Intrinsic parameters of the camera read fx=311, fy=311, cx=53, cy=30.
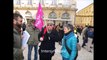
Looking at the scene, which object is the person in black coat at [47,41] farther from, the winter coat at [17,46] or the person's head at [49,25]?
the winter coat at [17,46]

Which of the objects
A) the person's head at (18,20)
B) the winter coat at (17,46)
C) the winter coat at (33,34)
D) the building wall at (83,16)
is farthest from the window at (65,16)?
the winter coat at (17,46)

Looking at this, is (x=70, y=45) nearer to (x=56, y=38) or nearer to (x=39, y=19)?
(x=56, y=38)

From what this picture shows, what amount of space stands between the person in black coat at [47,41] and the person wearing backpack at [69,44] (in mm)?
181

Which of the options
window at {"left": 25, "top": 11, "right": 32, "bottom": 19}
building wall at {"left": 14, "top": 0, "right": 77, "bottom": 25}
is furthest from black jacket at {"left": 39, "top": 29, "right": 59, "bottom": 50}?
window at {"left": 25, "top": 11, "right": 32, "bottom": 19}

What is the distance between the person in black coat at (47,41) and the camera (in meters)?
5.57

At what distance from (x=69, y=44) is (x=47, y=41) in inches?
15.8

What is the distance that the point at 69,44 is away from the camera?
563 cm

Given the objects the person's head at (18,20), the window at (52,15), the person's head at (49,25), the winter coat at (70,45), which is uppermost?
the window at (52,15)

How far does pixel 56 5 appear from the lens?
5629 mm

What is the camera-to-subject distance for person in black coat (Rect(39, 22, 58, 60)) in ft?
18.3

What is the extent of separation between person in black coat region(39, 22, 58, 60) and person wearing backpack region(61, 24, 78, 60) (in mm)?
181
